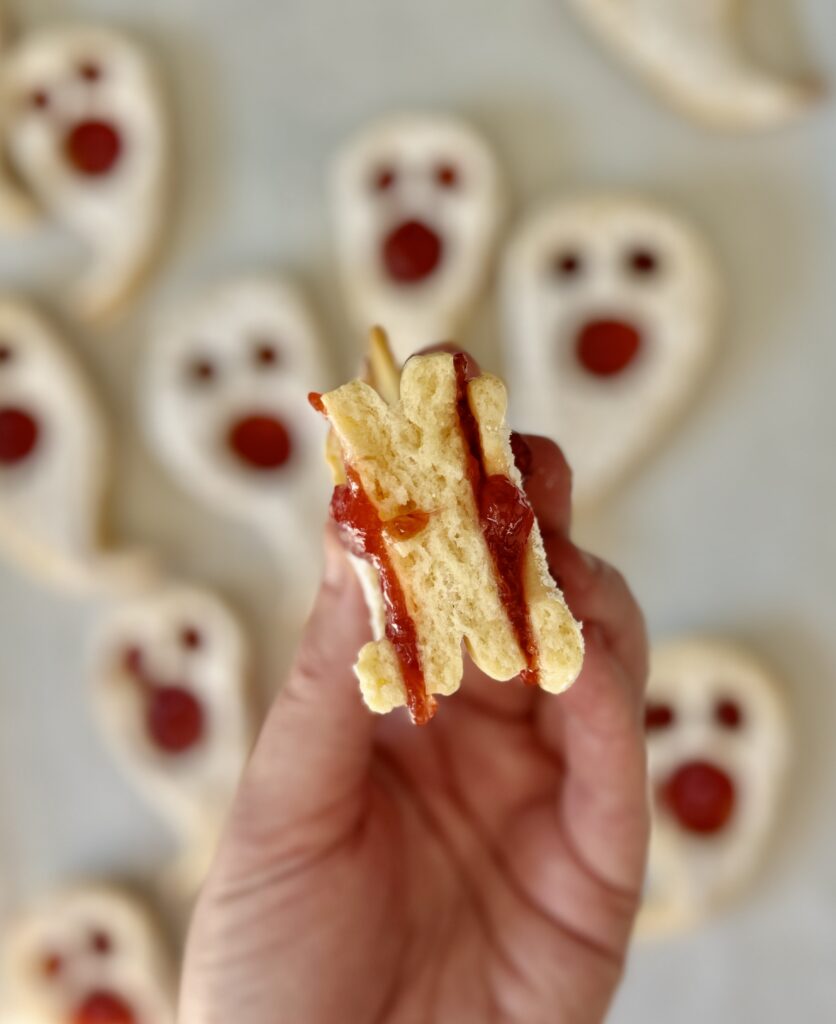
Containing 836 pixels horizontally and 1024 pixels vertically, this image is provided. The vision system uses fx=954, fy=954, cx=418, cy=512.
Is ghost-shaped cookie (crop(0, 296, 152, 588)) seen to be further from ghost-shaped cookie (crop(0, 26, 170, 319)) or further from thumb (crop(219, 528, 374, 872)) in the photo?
thumb (crop(219, 528, 374, 872))

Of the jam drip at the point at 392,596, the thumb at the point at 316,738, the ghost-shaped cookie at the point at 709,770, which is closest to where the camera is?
the jam drip at the point at 392,596

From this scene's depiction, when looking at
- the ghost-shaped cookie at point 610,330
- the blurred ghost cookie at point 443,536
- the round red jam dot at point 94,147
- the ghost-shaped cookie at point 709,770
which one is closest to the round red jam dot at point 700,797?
the ghost-shaped cookie at point 709,770

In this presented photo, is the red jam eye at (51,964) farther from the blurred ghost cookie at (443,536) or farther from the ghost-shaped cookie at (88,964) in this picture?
the blurred ghost cookie at (443,536)

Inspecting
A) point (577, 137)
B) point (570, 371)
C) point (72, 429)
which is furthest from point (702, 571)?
point (72, 429)

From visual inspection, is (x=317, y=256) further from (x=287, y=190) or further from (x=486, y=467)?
(x=486, y=467)

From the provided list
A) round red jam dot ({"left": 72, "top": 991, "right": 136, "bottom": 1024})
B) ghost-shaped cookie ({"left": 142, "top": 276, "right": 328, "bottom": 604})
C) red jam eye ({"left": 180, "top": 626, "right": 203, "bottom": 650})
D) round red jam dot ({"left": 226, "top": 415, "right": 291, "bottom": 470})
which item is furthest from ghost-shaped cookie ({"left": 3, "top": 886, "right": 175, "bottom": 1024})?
round red jam dot ({"left": 226, "top": 415, "right": 291, "bottom": 470})

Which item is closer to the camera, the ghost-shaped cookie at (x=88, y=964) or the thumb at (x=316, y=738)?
the thumb at (x=316, y=738)
